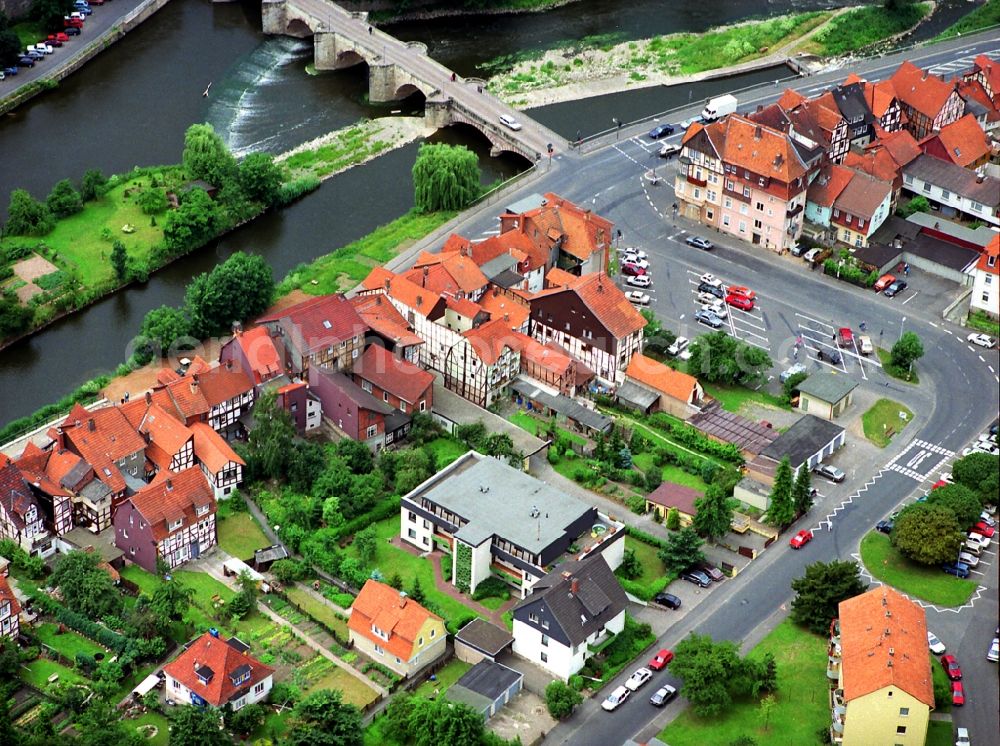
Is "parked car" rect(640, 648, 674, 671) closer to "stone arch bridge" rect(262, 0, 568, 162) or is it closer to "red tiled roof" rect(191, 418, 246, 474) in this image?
"red tiled roof" rect(191, 418, 246, 474)

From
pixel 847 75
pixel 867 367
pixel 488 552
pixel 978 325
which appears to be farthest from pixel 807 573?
pixel 847 75

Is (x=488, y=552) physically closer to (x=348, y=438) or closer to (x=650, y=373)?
(x=348, y=438)

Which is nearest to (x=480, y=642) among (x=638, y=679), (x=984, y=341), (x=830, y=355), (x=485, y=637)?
(x=485, y=637)

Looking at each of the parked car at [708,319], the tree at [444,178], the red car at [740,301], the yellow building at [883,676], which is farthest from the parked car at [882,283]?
the yellow building at [883,676]

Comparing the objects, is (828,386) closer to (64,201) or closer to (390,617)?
(390,617)

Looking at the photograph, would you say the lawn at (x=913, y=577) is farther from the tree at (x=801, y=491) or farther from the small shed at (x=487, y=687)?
the small shed at (x=487, y=687)

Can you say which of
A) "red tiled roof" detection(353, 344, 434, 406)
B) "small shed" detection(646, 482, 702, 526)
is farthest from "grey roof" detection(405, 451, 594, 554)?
"red tiled roof" detection(353, 344, 434, 406)
